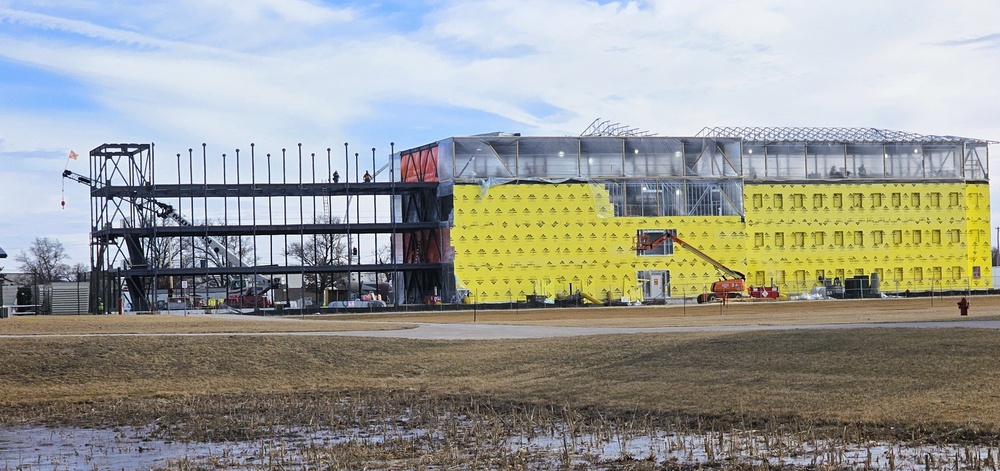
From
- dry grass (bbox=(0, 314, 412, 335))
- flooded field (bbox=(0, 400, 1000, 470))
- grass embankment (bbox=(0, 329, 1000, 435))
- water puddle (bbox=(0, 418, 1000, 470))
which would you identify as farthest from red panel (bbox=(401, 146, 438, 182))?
water puddle (bbox=(0, 418, 1000, 470))

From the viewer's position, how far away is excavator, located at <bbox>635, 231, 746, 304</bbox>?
97375mm

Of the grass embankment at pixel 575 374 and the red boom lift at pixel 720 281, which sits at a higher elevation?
the red boom lift at pixel 720 281

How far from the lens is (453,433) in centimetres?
2030

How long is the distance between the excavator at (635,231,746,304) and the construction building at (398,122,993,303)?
0.34 metres

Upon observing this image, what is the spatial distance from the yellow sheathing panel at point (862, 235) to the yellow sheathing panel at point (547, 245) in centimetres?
960

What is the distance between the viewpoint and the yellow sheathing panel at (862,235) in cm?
10694

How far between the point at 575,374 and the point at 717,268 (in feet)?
251

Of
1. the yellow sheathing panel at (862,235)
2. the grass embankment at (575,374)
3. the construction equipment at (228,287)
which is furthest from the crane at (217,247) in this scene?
the grass embankment at (575,374)

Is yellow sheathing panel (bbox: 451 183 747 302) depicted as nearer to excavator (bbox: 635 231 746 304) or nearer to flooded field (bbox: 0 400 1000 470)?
excavator (bbox: 635 231 746 304)

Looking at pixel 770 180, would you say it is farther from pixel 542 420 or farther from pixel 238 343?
pixel 542 420

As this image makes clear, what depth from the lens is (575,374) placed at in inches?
1130

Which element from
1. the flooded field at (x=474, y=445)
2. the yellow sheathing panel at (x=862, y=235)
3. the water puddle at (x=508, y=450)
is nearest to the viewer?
the water puddle at (x=508, y=450)

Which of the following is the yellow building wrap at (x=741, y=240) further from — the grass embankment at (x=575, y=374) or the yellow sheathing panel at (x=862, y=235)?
the grass embankment at (x=575, y=374)

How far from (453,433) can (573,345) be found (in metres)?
13.6
